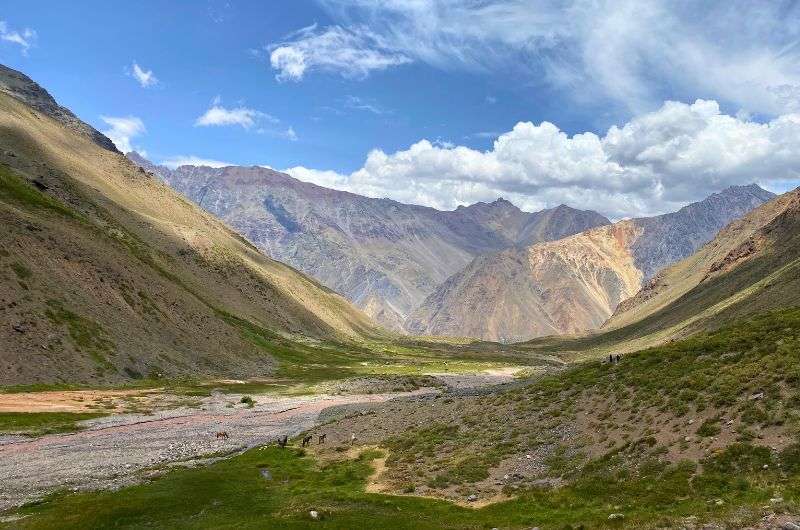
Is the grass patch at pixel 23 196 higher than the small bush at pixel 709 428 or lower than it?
higher

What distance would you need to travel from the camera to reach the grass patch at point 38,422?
60.2m

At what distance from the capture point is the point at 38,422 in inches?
2520

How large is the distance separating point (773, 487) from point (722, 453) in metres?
4.22

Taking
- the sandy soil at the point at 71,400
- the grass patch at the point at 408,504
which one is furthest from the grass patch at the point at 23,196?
the grass patch at the point at 408,504

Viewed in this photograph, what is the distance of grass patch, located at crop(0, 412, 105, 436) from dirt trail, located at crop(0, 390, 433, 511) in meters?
2.10

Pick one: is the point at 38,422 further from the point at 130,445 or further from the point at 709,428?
the point at 709,428

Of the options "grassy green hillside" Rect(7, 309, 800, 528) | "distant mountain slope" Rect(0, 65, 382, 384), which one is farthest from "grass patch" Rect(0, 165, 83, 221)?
"grassy green hillside" Rect(7, 309, 800, 528)

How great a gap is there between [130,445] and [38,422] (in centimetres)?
1543

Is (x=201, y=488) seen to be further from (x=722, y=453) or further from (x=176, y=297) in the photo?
(x=176, y=297)

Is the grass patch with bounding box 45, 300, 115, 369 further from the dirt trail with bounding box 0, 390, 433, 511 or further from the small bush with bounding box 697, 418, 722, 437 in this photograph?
the small bush with bounding box 697, 418, 722, 437

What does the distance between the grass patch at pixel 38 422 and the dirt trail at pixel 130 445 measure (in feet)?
6.89

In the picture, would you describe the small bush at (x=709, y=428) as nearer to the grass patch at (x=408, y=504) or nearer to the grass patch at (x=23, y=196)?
the grass patch at (x=408, y=504)

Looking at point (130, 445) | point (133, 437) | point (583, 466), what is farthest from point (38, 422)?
point (583, 466)

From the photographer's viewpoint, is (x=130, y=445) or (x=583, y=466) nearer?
(x=583, y=466)
